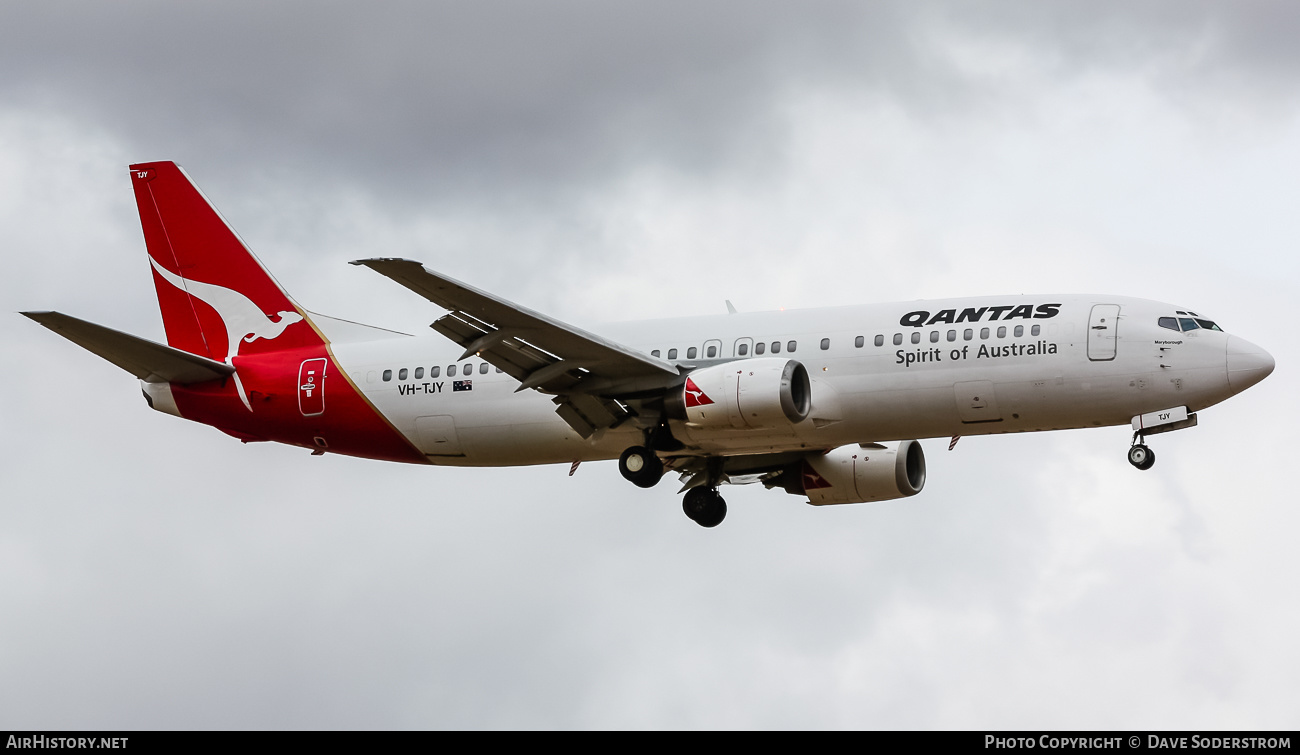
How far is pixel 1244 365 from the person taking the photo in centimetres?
3800

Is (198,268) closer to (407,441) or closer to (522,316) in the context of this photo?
(407,441)

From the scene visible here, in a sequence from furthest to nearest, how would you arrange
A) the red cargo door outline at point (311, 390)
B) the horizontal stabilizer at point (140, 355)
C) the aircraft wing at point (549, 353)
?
1. the red cargo door outline at point (311, 390)
2. the horizontal stabilizer at point (140, 355)
3. the aircraft wing at point (549, 353)

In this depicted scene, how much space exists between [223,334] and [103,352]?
4557 millimetres

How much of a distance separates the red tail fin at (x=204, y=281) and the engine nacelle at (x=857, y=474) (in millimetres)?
13490

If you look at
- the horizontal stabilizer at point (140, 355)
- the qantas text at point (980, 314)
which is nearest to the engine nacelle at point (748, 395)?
the qantas text at point (980, 314)

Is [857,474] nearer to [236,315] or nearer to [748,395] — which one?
[748,395]

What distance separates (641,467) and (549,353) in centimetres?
355

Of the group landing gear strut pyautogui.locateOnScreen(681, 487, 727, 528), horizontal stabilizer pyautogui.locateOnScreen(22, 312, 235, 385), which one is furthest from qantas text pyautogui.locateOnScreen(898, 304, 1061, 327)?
horizontal stabilizer pyautogui.locateOnScreen(22, 312, 235, 385)

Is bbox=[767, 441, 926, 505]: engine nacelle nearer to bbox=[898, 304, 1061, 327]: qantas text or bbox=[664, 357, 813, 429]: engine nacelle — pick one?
bbox=[664, 357, 813, 429]: engine nacelle

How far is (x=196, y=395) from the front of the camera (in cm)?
4544

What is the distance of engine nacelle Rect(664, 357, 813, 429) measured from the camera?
38.8 m

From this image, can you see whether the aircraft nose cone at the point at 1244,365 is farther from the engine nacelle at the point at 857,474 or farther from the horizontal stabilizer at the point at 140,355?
the horizontal stabilizer at the point at 140,355

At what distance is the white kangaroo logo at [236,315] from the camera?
46.8 metres
